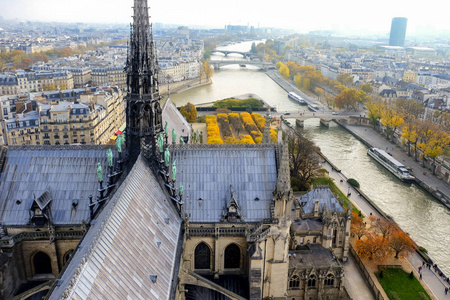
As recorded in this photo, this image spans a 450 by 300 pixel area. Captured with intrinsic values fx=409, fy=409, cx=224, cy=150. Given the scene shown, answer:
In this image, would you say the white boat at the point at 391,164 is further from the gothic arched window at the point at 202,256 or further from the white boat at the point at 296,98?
the gothic arched window at the point at 202,256

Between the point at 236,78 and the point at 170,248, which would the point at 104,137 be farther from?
the point at 236,78

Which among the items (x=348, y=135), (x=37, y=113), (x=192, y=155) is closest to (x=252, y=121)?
(x=348, y=135)

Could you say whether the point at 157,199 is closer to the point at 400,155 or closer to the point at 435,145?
the point at 435,145

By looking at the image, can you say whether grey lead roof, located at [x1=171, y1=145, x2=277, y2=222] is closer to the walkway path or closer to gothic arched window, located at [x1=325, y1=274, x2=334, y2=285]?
gothic arched window, located at [x1=325, y1=274, x2=334, y2=285]

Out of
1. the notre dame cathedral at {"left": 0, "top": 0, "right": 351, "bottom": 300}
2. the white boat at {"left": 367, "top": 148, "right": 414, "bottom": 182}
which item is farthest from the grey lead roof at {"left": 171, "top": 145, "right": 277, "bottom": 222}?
the white boat at {"left": 367, "top": 148, "right": 414, "bottom": 182}

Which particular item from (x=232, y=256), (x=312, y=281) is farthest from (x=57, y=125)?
(x=312, y=281)

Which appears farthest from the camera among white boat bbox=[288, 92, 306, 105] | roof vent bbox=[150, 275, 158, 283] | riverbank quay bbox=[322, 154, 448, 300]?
white boat bbox=[288, 92, 306, 105]
